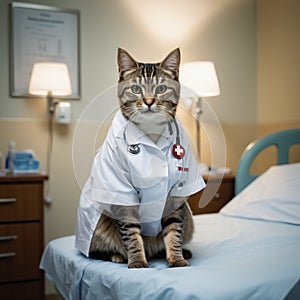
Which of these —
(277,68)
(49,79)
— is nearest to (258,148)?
(277,68)

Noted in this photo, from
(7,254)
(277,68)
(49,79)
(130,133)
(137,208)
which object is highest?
(277,68)

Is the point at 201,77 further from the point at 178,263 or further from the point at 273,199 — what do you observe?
Answer: the point at 178,263

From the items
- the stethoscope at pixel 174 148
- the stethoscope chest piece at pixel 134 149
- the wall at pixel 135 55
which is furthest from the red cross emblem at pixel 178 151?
the wall at pixel 135 55

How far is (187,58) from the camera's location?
3000 mm

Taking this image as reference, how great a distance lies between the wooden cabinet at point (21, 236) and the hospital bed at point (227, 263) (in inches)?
17.5

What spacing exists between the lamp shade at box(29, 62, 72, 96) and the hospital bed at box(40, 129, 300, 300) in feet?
3.20

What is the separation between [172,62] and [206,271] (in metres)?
0.57

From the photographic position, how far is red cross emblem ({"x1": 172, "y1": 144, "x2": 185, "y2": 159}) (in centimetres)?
134

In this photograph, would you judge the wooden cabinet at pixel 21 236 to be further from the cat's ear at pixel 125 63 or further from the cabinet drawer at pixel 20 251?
the cat's ear at pixel 125 63

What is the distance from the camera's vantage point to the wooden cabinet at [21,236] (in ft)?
7.25

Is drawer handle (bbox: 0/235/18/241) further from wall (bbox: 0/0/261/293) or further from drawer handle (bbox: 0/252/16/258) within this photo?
wall (bbox: 0/0/261/293)

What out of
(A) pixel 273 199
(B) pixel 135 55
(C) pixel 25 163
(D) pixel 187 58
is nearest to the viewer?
(A) pixel 273 199

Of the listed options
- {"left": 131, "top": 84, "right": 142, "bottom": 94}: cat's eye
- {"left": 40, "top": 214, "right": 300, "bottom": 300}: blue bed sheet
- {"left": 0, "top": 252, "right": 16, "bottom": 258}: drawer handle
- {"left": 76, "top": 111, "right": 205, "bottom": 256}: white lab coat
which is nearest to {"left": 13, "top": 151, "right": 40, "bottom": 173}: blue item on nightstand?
{"left": 0, "top": 252, "right": 16, "bottom": 258}: drawer handle

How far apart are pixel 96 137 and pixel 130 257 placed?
0.36 meters
